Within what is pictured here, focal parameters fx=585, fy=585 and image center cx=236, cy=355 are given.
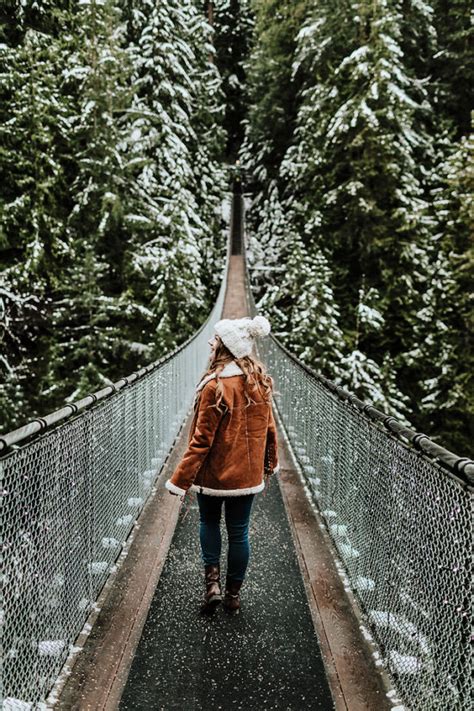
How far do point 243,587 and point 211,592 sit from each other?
42cm

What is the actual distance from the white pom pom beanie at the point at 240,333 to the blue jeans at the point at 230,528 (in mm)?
736

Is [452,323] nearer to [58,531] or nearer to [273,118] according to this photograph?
[273,118]

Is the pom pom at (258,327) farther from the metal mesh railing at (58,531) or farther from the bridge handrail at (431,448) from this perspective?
the metal mesh railing at (58,531)

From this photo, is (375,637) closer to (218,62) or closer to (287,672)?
(287,672)

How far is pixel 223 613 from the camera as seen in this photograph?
3131 millimetres

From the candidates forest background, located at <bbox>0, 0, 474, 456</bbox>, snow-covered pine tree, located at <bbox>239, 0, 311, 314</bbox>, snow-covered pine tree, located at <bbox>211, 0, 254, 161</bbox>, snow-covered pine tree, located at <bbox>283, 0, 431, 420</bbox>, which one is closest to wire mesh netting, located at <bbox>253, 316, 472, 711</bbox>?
forest background, located at <bbox>0, 0, 474, 456</bbox>

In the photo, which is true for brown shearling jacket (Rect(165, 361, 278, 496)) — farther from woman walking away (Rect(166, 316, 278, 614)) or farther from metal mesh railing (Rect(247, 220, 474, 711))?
metal mesh railing (Rect(247, 220, 474, 711))

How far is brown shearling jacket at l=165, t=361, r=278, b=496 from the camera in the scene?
281cm

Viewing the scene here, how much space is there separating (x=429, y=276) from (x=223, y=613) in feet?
50.0

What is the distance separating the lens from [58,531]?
2.49 metres

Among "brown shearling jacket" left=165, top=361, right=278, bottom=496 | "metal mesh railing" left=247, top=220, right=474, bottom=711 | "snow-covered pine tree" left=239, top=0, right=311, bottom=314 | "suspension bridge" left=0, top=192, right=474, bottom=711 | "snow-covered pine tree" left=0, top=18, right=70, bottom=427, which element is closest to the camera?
"metal mesh railing" left=247, top=220, right=474, bottom=711

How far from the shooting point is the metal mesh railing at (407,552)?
6.61ft

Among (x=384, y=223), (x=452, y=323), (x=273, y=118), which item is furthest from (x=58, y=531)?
(x=273, y=118)

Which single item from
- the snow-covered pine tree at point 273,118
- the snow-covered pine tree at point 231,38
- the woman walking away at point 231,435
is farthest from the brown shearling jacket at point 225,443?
the snow-covered pine tree at point 231,38
